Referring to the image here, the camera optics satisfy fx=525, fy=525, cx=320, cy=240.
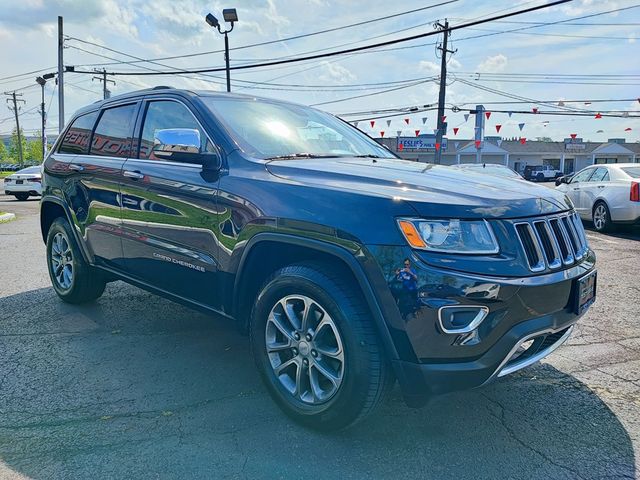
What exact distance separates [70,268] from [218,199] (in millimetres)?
2563

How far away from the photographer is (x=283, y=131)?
12.0ft

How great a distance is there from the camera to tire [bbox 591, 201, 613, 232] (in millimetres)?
10273

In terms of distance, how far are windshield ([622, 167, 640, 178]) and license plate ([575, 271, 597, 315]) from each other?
864 centimetres

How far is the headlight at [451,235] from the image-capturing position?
2369mm

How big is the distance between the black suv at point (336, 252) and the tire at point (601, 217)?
8.14m

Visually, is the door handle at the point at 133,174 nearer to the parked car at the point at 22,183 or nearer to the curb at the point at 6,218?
the curb at the point at 6,218

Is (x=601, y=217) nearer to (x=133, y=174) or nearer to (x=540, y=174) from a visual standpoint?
(x=133, y=174)

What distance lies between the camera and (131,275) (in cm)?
405

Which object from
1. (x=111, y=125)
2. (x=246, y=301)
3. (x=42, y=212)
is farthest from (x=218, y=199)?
(x=42, y=212)

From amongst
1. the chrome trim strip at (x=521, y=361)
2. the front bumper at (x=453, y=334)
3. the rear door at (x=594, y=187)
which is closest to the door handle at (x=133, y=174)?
the front bumper at (x=453, y=334)

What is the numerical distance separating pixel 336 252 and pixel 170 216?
1442 millimetres

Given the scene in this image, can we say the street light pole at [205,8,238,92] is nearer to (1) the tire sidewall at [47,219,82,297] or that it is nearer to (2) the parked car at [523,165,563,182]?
(1) the tire sidewall at [47,219,82,297]

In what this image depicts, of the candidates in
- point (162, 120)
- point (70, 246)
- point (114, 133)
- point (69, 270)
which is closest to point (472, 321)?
point (162, 120)

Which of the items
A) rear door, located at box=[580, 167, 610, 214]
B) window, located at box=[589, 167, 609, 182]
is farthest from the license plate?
window, located at box=[589, 167, 609, 182]
